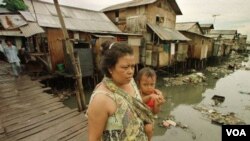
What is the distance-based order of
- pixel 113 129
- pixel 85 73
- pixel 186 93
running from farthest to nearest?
pixel 186 93 → pixel 85 73 → pixel 113 129

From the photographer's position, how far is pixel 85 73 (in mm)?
10789

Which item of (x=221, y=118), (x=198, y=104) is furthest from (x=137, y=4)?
(x=221, y=118)

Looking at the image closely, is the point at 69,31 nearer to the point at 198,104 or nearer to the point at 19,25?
the point at 19,25

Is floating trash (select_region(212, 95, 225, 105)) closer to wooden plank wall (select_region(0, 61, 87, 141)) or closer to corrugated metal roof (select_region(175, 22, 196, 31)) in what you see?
wooden plank wall (select_region(0, 61, 87, 141))

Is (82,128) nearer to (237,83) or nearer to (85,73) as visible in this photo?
(85,73)

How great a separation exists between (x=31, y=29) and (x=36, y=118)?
23.3 ft

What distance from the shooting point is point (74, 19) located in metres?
14.4

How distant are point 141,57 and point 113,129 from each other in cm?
1514

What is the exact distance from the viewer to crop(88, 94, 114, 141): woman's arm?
4.29 feet

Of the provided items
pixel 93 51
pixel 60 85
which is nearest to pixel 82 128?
pixel 93 51

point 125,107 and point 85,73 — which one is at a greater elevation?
point 125,107

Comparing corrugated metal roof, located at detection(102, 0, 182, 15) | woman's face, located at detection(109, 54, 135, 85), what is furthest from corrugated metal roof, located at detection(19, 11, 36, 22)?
woman's face, located at detection(109, 54, 135, 85)

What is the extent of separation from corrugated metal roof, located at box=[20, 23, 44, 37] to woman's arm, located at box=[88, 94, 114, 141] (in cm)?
986

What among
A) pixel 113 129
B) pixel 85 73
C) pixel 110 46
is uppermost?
pixel 110 46
